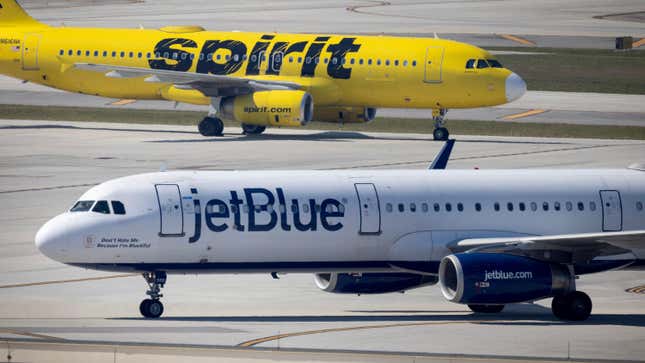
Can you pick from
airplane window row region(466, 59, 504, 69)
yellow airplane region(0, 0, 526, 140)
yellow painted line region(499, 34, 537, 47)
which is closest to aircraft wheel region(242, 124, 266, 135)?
yellow airplane region(0, 0, 526, 140)

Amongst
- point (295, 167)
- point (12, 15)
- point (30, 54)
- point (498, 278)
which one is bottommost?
point (498, 278)

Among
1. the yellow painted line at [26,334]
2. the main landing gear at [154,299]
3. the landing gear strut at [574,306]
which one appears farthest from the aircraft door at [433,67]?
the yellow painted line at [26,334]

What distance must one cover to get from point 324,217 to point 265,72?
39.0 metres

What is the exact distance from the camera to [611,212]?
114 feet

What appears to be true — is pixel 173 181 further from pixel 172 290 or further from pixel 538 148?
pixel 538 148

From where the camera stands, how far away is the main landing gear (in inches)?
1244

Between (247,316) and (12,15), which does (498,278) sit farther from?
(12,15)

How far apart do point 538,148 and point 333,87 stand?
980cm

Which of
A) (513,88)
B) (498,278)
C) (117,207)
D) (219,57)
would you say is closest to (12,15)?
(219,57)

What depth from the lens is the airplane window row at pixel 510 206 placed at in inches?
1314

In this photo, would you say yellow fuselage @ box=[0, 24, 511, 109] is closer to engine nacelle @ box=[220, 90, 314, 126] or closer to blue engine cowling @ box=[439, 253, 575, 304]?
engine nacelle @ box=[220, 90, 314, 126]

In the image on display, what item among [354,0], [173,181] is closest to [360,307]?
[173,181]

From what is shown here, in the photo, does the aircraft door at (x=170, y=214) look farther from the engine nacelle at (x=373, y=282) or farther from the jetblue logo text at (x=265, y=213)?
the engine nacelle at (x=373, y=282)

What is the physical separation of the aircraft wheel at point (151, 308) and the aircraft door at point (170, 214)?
1454mm
